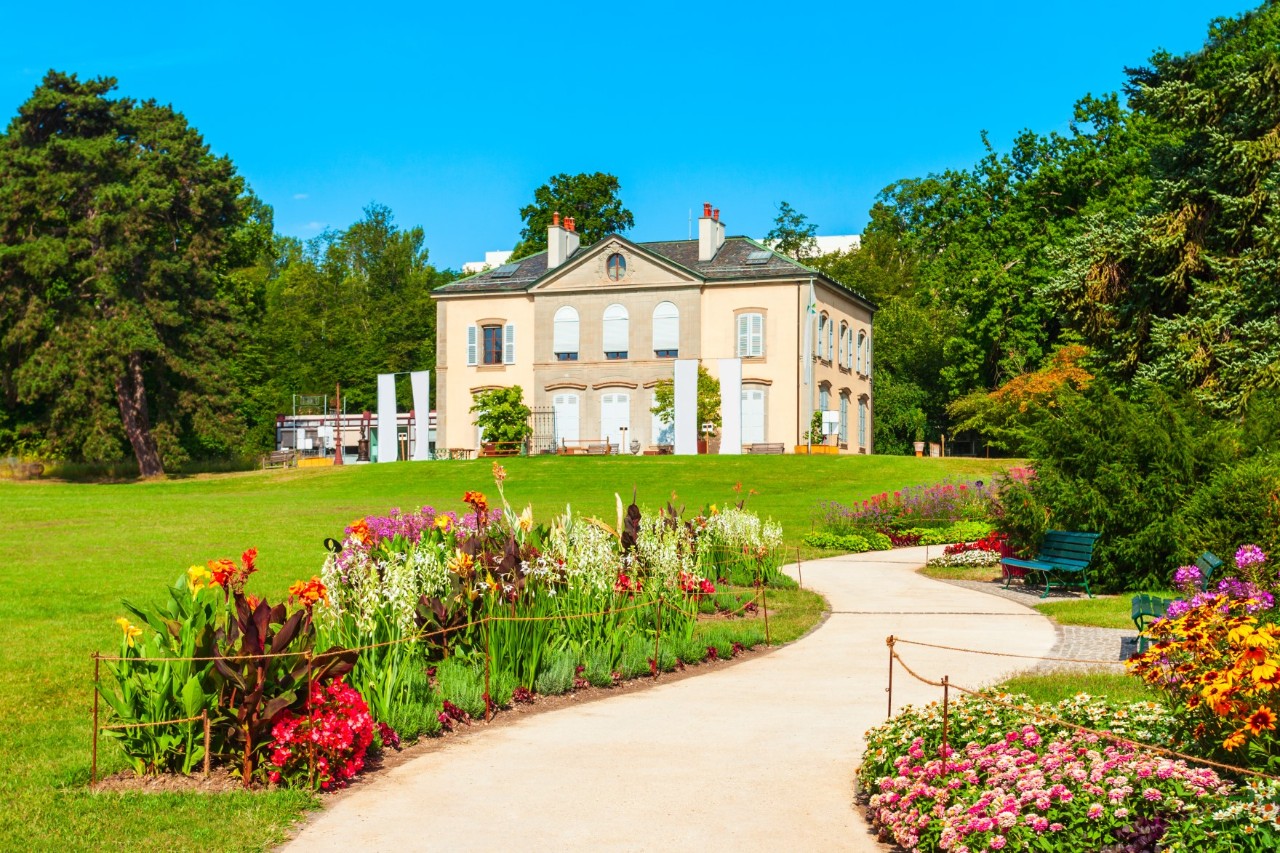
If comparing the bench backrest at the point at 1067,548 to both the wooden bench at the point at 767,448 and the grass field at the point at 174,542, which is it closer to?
the grass field at the point at 174,542

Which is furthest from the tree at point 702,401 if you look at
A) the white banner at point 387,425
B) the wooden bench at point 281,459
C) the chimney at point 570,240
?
the wooden bench at point 281,459

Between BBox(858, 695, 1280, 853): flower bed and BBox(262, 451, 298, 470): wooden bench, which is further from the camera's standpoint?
BBox(262, 451, 298, 470): wooden bench

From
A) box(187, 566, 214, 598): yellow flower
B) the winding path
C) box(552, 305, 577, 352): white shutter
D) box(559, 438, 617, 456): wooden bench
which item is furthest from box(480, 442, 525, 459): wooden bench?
box(187, 566, 214, 598): yellow flower

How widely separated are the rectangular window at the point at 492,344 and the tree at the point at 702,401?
8.29 metres

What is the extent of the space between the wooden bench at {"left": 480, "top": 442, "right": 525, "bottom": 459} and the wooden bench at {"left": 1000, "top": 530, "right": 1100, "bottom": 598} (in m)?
35.4

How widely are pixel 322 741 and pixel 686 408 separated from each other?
39.9 meters

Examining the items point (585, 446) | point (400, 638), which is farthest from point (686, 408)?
point (400, 638)

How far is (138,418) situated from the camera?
4750 centimetres

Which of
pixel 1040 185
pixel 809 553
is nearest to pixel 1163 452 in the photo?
pixel 809 553

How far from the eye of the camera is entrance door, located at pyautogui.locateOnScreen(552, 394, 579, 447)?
2150 inches

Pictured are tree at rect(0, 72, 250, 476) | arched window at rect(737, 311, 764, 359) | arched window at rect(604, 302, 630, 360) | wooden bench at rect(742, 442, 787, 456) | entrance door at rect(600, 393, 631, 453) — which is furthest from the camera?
arched window at rect(604, 302, 630, 360)

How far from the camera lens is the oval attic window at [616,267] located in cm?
5406

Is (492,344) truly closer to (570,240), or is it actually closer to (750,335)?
(570,240)

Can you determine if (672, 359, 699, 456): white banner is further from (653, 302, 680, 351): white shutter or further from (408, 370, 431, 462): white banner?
(408, 370, 431, 462): white banner
